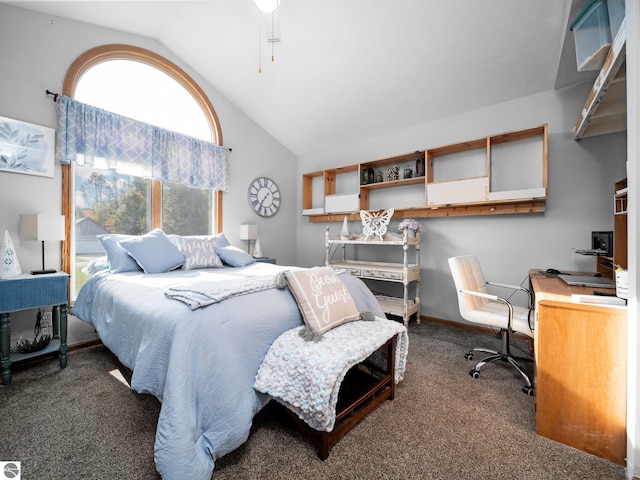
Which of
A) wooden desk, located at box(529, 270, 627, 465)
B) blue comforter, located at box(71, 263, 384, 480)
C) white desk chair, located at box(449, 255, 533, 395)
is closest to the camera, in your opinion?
blue comforter, located at box(71, 263, 384, 480)

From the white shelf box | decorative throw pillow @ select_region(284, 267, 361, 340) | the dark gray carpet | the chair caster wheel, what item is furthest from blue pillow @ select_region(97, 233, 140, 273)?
the white shelf box

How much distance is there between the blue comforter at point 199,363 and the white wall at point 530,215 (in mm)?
2337

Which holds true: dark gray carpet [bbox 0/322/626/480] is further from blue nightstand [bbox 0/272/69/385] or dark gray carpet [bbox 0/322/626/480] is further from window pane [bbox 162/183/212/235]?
window pane [bbox 162/183/212/235]

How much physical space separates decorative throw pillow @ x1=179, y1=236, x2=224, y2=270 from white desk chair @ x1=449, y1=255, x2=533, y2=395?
2.28 metres

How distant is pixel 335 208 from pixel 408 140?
4.39 ft

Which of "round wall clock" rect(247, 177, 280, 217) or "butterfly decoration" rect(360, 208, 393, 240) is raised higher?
"round wall clock" rect(247, 177, 280, 217)

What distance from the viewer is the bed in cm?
115

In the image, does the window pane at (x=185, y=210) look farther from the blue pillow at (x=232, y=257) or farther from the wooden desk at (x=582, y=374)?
the wooden desk at (x=582, y=374)

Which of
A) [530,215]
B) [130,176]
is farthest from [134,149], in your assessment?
[530,215]

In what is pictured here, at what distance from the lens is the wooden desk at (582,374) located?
1.32m

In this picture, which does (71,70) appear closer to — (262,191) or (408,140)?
(262,191)

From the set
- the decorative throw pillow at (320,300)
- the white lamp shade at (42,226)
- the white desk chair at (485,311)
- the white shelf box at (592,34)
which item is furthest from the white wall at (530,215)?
the white lamp shade at (42,226)

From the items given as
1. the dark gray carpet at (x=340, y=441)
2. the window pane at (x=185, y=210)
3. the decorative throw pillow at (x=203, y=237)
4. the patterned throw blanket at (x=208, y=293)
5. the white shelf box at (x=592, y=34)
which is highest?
the white shelf box at (x=592, y=34)

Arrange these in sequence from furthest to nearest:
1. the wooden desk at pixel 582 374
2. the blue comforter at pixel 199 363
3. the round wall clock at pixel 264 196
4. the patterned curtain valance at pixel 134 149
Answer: the round wall clock at pixel 264 196 → the patterned curtain valance at pixel 134 149 → the wooden desk at pixel 582 374 → the blue comforter at pixel 199 363
